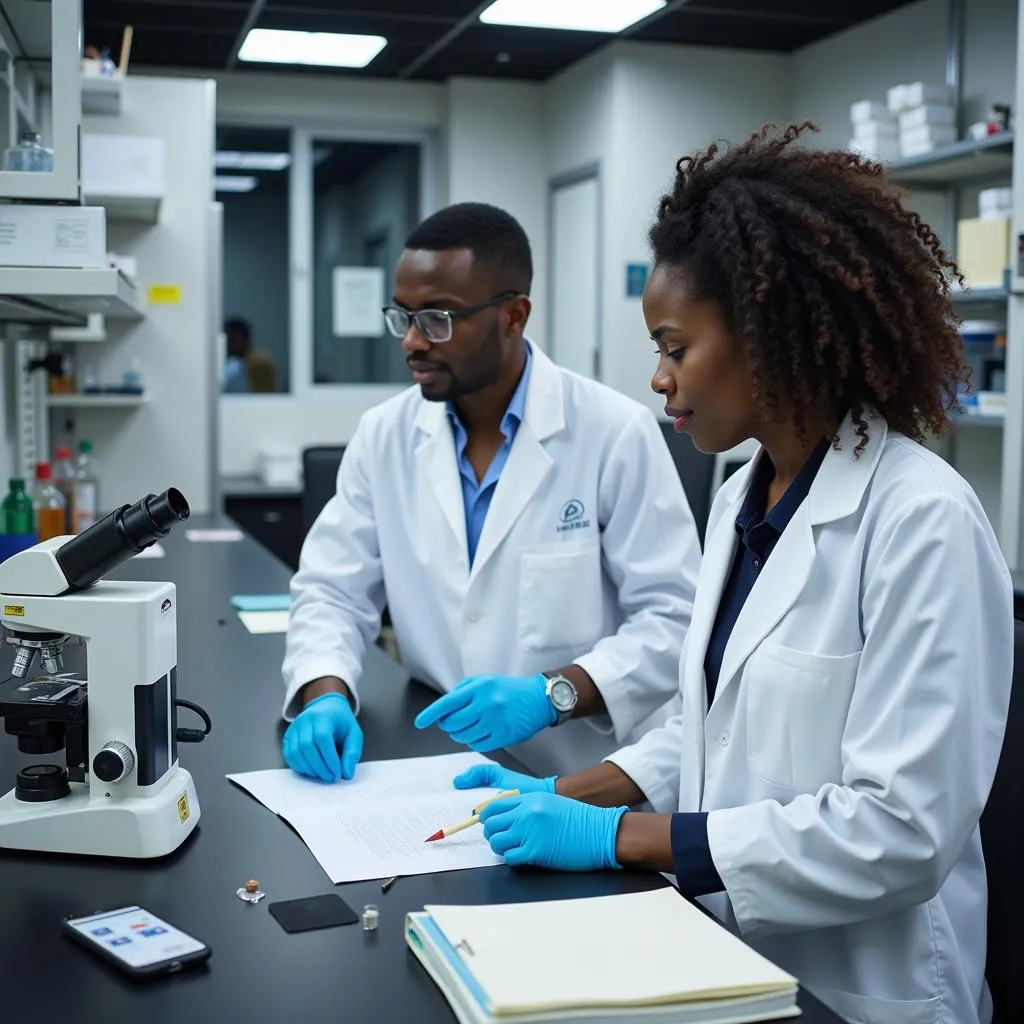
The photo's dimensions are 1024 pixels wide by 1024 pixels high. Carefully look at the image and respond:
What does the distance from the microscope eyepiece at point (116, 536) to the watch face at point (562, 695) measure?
24.4 inches

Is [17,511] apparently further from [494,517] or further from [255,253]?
[255,253]

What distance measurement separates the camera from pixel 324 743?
51.1 inches

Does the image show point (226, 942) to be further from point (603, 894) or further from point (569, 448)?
point (569, 448)

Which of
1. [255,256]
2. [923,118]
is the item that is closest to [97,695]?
[923,118]

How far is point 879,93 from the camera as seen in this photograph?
4789mm

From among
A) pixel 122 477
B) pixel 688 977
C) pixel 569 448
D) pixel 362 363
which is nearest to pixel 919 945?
pixel 688 977

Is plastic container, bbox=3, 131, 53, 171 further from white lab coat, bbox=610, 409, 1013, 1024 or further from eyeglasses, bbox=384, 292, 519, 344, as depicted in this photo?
white lab coat, bbox=610, 409, 1013, 1024

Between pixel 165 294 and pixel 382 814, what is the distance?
3006 millimetres

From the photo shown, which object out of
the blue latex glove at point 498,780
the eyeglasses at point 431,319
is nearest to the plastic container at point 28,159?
the eyeglasses at point 431,319

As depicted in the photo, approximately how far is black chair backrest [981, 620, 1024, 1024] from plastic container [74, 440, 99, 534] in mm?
2684

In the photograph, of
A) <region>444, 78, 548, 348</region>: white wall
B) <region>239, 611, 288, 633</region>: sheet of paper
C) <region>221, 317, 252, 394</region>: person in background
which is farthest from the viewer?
<region>221, 317, 252, 394</region>: person in background

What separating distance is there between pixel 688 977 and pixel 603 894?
0.66 feet

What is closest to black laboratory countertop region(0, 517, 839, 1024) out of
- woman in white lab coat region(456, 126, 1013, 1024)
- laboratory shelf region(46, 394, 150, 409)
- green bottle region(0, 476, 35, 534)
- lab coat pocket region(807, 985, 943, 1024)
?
woman in white lab coat region(456, 126, 1013, 1024)

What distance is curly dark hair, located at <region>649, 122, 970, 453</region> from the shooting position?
41.8 inches
